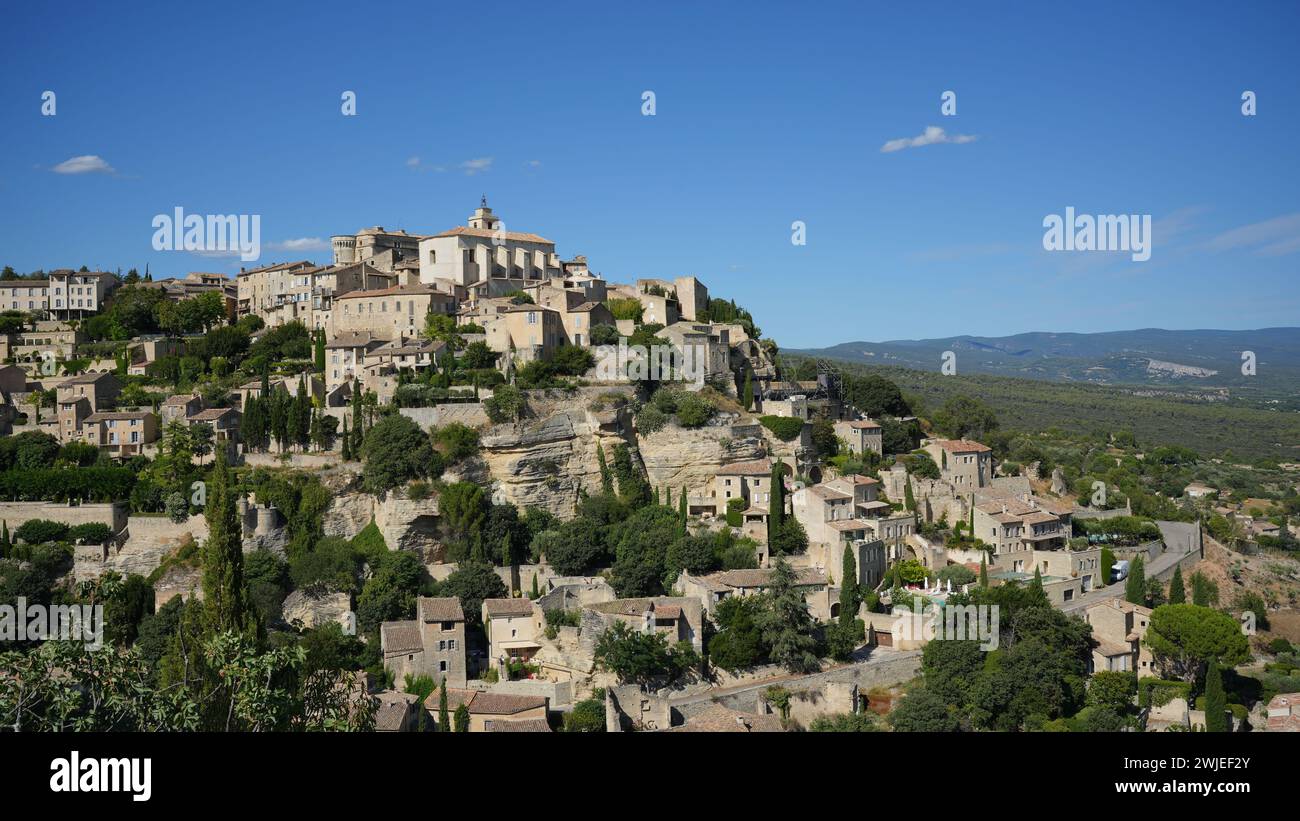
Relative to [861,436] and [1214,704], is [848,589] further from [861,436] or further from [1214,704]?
[861,436]

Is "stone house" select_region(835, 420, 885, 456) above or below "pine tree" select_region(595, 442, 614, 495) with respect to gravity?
above

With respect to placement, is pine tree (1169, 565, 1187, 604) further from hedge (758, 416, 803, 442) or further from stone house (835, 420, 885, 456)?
hedge (758, 416, 803, 442)

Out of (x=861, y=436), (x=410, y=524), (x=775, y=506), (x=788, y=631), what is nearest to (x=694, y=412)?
(x=775, y=506)

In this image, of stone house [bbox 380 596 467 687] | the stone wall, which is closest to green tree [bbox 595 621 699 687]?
stone house [bbox 380 596 467 687]

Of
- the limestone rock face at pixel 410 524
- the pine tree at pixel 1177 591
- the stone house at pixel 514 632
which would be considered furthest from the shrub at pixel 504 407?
the pine tree at pixel 1177 591

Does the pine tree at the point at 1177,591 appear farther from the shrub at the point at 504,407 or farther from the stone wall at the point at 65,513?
the stone wall at the point at 65,513
